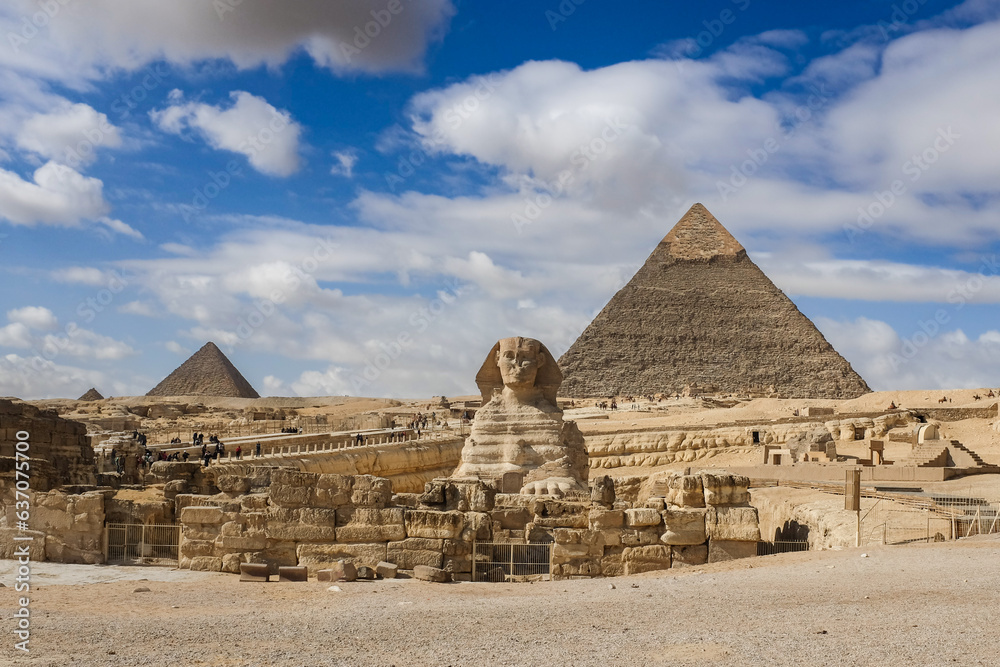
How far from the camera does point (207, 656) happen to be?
13.9ft

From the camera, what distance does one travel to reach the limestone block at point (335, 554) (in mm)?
6711

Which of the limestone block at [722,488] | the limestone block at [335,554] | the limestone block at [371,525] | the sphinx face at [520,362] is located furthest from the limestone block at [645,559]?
the sphinx face at [520,362]

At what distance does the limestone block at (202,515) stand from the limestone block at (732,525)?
136 inches

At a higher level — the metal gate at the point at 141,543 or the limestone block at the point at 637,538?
the limestone block at the point at 637,538

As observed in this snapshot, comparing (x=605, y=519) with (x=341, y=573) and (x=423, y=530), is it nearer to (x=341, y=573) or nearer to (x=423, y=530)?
(x=423, y=530)

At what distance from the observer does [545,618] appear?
4969 mm

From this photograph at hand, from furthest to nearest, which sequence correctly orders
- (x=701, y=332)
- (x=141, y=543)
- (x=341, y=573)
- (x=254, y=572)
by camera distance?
(x=701, y=332), (x=141, y=543), (x=254, y=572), (x=341, y=573)

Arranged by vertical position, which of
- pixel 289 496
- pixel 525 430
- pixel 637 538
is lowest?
pixel 637 538

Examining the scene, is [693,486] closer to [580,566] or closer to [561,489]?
[580,566]

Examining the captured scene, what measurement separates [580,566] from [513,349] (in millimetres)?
6405

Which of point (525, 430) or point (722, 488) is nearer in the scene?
point (722, 488)

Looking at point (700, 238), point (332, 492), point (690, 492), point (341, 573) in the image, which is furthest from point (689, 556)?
point (700, 238)

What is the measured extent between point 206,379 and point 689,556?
3005 inches

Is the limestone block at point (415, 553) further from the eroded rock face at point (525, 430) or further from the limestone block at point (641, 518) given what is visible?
the eroded rock face at point (525, 430)
